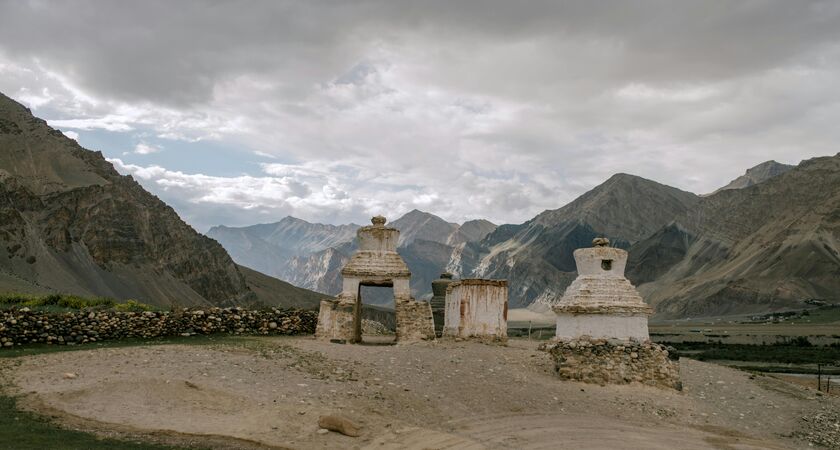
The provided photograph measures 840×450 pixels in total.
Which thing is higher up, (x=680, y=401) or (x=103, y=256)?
(x=103, y=256)

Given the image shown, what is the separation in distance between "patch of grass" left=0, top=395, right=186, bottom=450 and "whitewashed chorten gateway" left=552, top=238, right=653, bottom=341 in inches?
425

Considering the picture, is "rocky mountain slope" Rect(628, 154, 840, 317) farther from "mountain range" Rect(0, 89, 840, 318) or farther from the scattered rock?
the scattered rock

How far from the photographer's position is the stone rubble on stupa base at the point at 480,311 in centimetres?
2256

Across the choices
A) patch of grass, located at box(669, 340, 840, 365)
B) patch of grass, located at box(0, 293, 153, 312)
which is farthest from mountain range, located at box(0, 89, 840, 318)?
patch of grass, located at box(669, 340, 840, 365)

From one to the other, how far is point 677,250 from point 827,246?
46.7 meters

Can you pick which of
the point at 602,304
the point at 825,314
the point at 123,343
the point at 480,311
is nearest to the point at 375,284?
the point at 480,311

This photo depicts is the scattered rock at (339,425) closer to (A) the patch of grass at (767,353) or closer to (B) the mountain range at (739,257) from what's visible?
(A) the patch of grass at (767,353)

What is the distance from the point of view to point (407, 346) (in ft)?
65.6

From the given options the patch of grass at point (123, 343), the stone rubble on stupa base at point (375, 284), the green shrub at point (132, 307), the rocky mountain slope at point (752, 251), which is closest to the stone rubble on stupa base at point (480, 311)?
the stone rubble on stupa base at point (375, 284)

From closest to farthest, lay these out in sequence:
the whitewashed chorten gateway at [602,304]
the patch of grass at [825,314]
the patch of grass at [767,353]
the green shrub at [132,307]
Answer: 1. the whitewashed chorten gateway at [602,304]
2. the green shrub at [132,307]
3. the patch of grass at [767,353]
4. the patch of grass at [825,314]

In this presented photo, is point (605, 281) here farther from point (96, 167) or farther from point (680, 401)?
point (96, 167)

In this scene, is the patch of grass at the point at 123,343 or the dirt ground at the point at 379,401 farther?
the patch of grass at the point at 123,343

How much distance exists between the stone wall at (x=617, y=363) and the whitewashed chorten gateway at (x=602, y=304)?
0.31 metres

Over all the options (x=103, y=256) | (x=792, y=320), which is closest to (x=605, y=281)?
(x=103, y=256)
